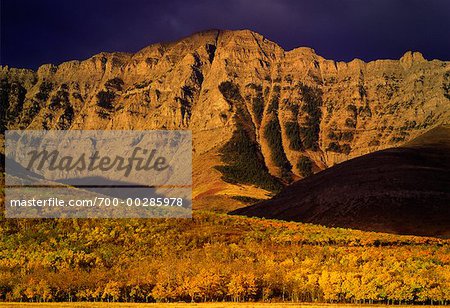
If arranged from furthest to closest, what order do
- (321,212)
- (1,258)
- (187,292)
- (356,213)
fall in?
(321,212) → (356,213) → (1,258) → (187,292)

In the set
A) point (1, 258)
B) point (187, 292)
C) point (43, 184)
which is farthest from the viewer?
point (43, 184)

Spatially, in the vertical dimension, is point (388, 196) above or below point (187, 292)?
above

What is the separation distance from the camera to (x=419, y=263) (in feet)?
299

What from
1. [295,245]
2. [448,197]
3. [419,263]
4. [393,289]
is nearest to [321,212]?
[448,197]

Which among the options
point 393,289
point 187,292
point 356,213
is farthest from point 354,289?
point 356,213

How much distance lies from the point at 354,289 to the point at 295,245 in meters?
29.5

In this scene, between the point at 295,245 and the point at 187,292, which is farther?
the point at 295,245

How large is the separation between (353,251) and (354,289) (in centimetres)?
2742

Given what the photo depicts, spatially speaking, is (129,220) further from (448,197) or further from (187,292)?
(448,197)

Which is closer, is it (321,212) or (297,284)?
(297,284)

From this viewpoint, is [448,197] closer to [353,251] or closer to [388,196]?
[388,196]

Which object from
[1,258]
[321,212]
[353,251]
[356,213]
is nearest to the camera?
[1,258]

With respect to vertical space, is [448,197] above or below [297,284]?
above

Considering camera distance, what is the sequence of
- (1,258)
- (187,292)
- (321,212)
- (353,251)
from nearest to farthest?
(187,292)
(1,258)
(353,251)
(321,212)
